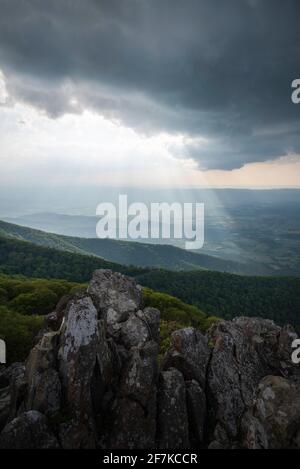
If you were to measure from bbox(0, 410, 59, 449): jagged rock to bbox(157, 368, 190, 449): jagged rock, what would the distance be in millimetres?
Result: 5989

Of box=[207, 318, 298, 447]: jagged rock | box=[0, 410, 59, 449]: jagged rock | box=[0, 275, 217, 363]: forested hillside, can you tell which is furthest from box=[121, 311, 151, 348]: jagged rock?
box=[0, 275, 217, 363]: forested hillside

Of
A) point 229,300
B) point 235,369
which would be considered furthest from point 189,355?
point 229,300

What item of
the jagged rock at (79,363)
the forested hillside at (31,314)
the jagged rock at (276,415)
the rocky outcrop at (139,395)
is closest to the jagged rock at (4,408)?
the rocky outcrop at (139,395)

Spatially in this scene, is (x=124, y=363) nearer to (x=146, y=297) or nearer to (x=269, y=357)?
(x=269, y=357)

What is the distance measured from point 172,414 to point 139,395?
90.1 inches

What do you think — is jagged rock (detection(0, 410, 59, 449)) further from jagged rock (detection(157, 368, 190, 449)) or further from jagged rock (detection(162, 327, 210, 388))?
jagged rock (detection(162, 327, 210, 388))

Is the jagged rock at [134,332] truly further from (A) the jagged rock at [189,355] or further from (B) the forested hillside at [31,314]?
(B) the forested hillside at [31,314]

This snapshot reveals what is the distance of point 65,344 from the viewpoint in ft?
60.2

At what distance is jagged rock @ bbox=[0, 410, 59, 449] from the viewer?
14.9m

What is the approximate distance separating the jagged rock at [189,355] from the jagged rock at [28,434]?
919 centimetres

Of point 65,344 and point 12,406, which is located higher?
point 65,344
